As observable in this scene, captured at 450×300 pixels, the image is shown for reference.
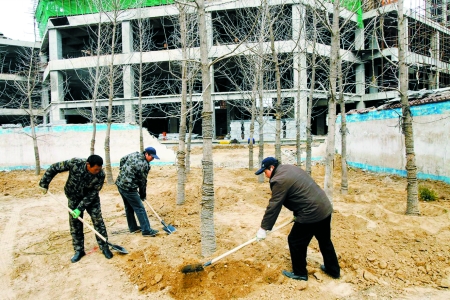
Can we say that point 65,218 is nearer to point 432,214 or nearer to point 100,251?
point 100,251

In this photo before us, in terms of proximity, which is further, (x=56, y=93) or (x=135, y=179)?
(x=56, y=93)

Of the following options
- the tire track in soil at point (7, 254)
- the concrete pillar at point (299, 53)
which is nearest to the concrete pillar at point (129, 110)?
the concrete pillar at point (299, 53)

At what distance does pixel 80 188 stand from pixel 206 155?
1.97 m

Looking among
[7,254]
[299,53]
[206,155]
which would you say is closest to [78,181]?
[206,155]

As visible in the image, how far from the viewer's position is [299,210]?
135 inches

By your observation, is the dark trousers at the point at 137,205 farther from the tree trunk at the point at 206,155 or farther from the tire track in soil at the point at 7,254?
the tire track in soil at the point at 7,254

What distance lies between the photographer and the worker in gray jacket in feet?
11.1

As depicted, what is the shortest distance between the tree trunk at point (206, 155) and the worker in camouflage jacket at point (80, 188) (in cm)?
152

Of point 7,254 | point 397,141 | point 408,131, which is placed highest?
point 408,131

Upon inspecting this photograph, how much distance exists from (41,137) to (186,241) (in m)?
13.0

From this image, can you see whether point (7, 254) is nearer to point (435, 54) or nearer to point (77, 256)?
point (77, 256)

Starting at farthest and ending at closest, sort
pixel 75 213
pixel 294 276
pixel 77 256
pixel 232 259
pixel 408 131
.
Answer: pixel 408 131 → pixel 77 256 → pixel 75 213 → pixel 232 259 → pixel 294 276

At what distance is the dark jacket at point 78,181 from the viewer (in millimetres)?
4277

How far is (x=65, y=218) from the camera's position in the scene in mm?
6918
